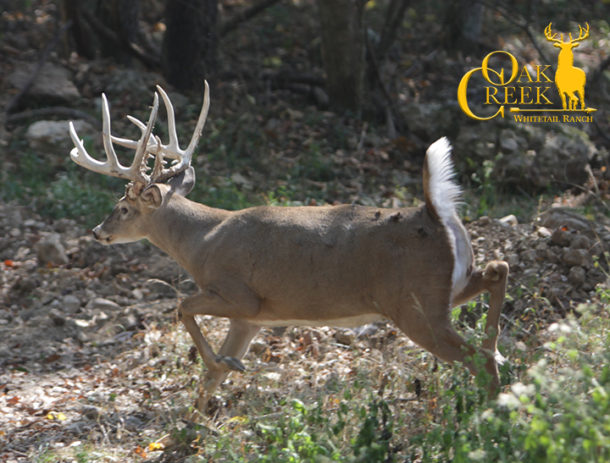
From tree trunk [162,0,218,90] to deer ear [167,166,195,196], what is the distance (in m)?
5.90

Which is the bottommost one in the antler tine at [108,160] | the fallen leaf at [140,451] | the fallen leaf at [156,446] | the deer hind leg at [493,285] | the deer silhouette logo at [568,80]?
the fallen leaf at [140,451]

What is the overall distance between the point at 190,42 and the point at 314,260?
737 centimetres

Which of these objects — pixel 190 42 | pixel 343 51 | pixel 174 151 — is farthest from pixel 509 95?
pixel 174 151

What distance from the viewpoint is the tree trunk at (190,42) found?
1231cm

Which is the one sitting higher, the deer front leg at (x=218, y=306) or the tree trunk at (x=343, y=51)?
the tree trunk at (x=343, y=51)

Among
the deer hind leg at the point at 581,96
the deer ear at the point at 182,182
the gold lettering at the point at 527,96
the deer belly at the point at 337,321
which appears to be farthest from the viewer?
the gold lettering at the point at 527,96

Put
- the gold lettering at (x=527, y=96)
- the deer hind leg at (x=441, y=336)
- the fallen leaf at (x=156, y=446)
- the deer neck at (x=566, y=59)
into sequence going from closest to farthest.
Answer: the deer hind leg at (x=441, y=336)
the fallen leaf at (x=156, y=446)
the deer neck at (x=566, y=59)
the gold lettering at (x=527, y=96)

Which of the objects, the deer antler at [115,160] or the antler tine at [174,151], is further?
the antler tine at [174,151]

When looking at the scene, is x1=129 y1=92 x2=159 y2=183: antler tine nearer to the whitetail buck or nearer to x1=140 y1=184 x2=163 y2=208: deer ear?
the whitetail buck

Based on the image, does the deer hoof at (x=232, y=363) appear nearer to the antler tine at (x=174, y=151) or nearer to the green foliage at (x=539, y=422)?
the green foliage at (x=539, y=422)

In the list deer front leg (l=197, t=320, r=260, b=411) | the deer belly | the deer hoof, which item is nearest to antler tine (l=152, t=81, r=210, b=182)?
deer front leg (l=197, t=320, r=260, b=411)

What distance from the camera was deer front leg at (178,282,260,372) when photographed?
19.6ft

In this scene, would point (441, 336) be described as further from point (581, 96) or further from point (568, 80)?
point (581, 96)

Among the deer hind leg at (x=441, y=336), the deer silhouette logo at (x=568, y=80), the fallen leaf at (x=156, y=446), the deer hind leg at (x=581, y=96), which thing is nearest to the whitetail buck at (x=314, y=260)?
the deer hind leg at (x=441, y=336)
